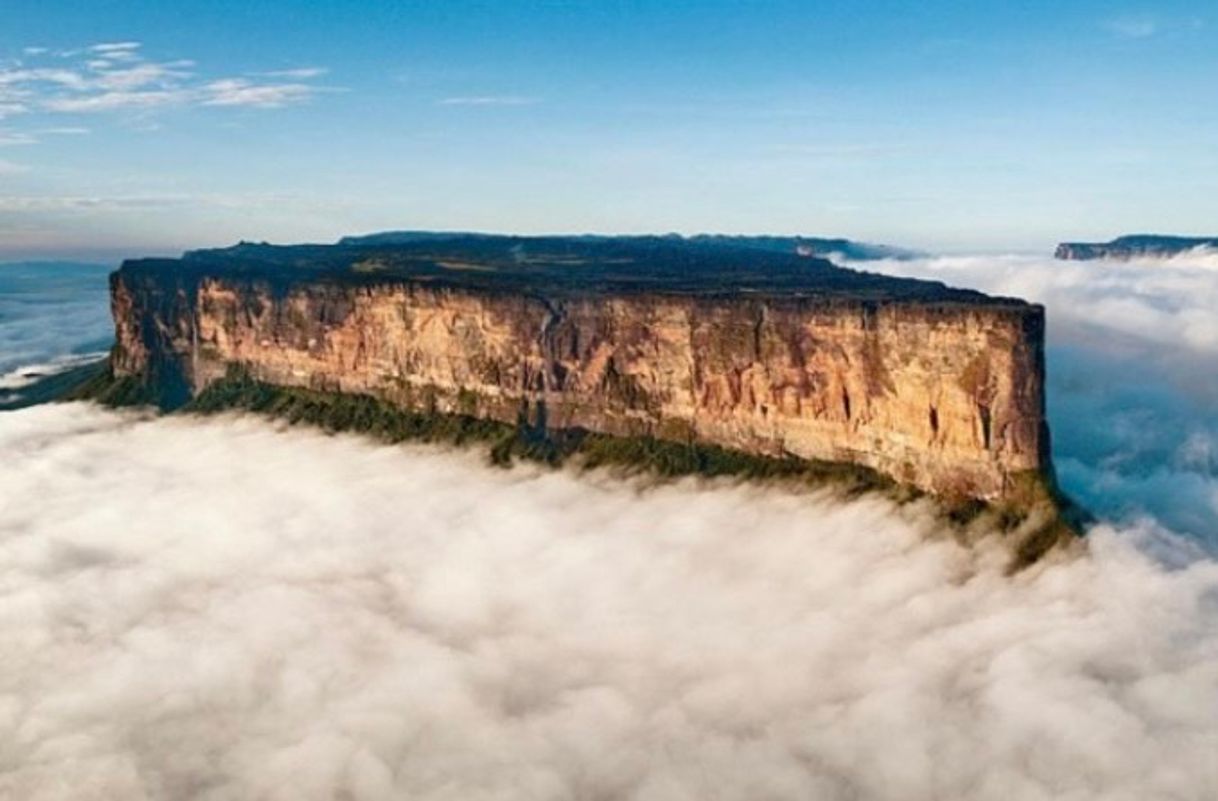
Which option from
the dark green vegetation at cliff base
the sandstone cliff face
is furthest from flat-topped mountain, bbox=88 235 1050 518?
the dark green vegetation at cliff base

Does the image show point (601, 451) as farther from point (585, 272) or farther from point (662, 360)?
point (585, 272)

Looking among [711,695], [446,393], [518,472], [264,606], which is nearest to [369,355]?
[446,393]

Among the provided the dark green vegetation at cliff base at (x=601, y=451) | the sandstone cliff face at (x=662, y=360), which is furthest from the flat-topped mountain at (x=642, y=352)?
the dark green vegetation at cliff base at (x=601, y=451)

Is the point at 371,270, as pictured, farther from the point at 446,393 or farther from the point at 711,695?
the point at 711,695

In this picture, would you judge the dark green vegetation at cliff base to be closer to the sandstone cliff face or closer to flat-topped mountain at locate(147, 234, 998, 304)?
the sandstone cliff face

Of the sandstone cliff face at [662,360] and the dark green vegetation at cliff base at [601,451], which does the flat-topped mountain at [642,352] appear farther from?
the dark green vegetation at cliff base at [601,451]

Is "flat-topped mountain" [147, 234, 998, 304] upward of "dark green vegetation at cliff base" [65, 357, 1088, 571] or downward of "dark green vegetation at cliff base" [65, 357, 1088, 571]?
upward
